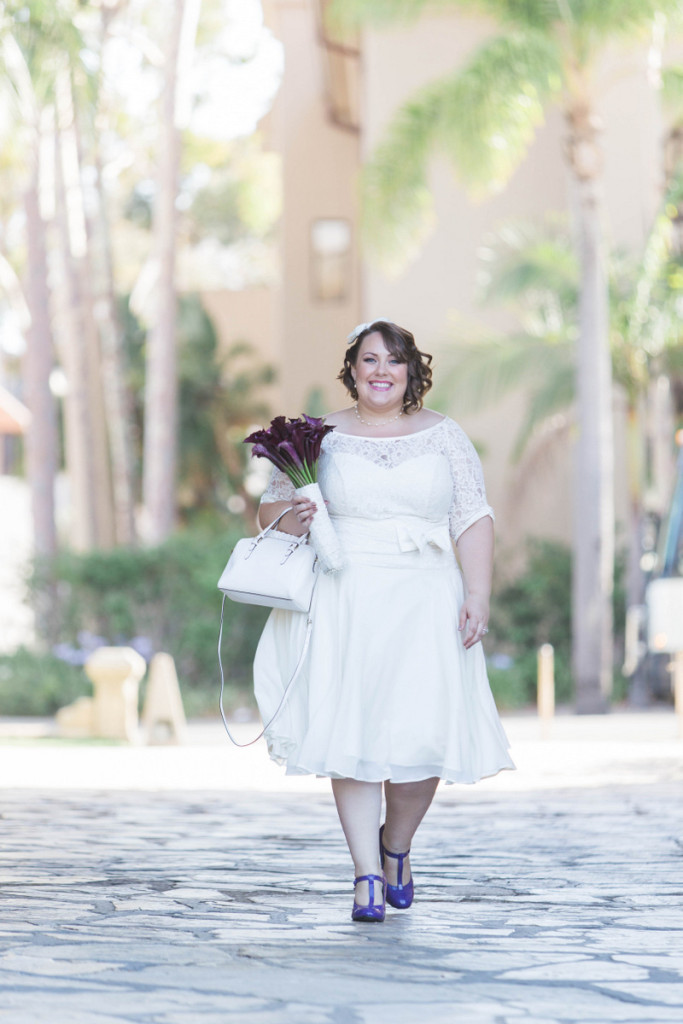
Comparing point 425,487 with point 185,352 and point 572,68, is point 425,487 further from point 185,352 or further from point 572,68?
point 185,352

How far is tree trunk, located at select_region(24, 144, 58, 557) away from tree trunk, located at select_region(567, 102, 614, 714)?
281 inches

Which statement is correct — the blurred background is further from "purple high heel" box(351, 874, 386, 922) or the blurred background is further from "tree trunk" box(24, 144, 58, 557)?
"purple high heel" box(351, 874, 386, 922)

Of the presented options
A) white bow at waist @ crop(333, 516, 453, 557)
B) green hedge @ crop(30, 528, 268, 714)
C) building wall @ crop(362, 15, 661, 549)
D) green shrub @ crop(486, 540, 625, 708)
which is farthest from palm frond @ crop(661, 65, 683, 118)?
white bow at waist @ crop(333, 516, 453, 557)

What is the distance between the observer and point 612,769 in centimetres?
1083

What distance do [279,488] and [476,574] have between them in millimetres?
732

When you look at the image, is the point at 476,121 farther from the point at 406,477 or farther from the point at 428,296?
the point at 406,477

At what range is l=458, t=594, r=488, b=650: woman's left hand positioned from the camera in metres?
5.18

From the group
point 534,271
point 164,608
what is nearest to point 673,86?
point 534,271

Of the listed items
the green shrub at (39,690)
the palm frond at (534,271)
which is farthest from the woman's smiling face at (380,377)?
the palm frond at (534,271)

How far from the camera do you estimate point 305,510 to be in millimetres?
5148

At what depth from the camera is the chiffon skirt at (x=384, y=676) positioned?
5027 millimetres

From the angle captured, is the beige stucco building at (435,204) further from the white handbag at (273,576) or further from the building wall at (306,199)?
the white handbag at (273,576)

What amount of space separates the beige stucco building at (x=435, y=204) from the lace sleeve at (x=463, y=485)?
13.1 meters

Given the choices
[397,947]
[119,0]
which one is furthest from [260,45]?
[397,947]
